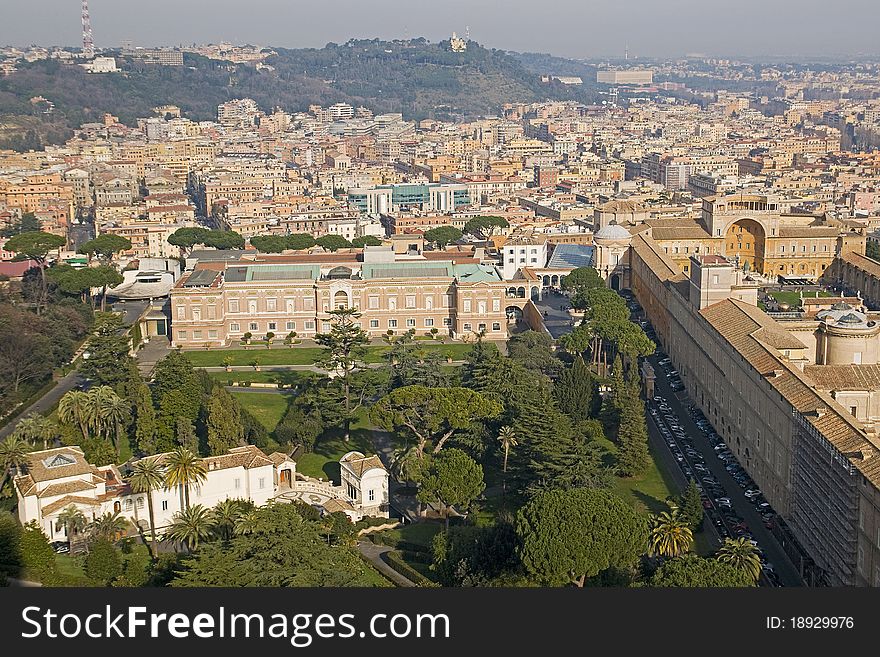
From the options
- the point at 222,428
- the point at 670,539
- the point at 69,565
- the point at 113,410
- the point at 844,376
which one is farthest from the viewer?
the point at 113,410

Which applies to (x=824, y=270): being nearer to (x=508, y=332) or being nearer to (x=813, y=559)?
(x=508, y=332)

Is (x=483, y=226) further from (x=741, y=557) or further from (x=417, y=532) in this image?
(x=741, y=557)

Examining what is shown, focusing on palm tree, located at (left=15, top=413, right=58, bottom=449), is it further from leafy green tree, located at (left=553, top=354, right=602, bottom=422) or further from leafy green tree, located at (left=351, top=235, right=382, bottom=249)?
leafy green tree, located at (left=351, top=235, right=382, bottom=249)

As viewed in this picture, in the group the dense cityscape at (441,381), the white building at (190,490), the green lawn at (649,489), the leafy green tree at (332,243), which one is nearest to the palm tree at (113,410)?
the dense cityscape at (441,381)

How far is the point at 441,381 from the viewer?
28766 mm

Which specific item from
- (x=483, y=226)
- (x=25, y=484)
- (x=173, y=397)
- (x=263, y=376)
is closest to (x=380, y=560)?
(x=25, y=484)

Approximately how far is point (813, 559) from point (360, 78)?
556 ft

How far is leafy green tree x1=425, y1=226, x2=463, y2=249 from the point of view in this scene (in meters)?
53.7

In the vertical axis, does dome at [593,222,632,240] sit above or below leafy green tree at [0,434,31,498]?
above

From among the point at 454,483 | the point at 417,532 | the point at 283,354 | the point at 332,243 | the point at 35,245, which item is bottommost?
the point at 283,354

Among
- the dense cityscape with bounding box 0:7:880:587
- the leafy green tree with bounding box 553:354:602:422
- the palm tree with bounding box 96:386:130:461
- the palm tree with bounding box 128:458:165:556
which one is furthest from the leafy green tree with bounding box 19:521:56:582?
the leafy green tree with bounding box 553:354:602:422

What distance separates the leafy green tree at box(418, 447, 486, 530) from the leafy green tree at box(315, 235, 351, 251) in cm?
2957

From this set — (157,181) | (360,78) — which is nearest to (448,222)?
(157,181)

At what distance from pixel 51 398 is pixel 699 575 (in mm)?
21436
